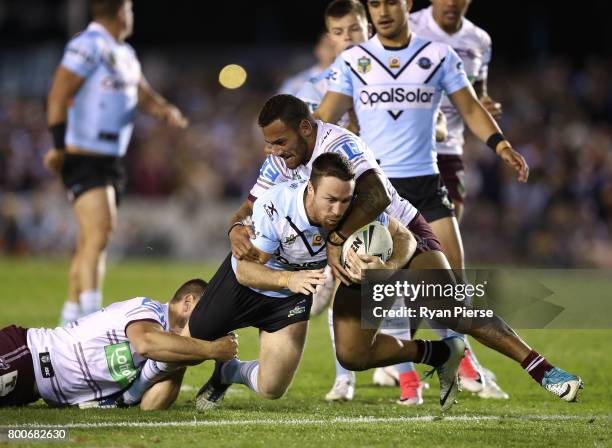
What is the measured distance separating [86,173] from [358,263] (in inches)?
189

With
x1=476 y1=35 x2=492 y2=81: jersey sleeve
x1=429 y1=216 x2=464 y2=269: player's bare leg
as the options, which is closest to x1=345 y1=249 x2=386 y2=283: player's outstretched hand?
x1=429 y1=216 x2=464 y2=269: player's bare leg

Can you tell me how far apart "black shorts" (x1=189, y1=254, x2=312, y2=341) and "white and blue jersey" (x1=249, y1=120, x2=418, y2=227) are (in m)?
0.58

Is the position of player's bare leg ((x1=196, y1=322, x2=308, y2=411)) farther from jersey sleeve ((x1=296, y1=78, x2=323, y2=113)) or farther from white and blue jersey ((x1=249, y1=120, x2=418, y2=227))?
jersey sleeve ((x1=296, y1=78, x2=323, y2=113))

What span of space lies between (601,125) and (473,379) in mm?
14367

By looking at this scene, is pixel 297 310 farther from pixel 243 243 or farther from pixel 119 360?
pixel 119 360

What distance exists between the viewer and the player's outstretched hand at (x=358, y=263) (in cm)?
658

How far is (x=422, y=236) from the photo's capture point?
23.8ft

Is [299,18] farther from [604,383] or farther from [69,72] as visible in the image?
[604,383]

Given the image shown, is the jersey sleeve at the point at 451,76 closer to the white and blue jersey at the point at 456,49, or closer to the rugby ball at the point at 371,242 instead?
the white and blue jersey at the point at 456,49

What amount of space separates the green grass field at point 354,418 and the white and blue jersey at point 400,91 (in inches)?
69.3

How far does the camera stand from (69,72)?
10.5m

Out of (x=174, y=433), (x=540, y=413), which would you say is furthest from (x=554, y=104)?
(x=174, y=433)

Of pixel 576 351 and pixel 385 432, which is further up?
pixel 385 432

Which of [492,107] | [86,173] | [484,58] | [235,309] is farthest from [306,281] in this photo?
[86,173]
